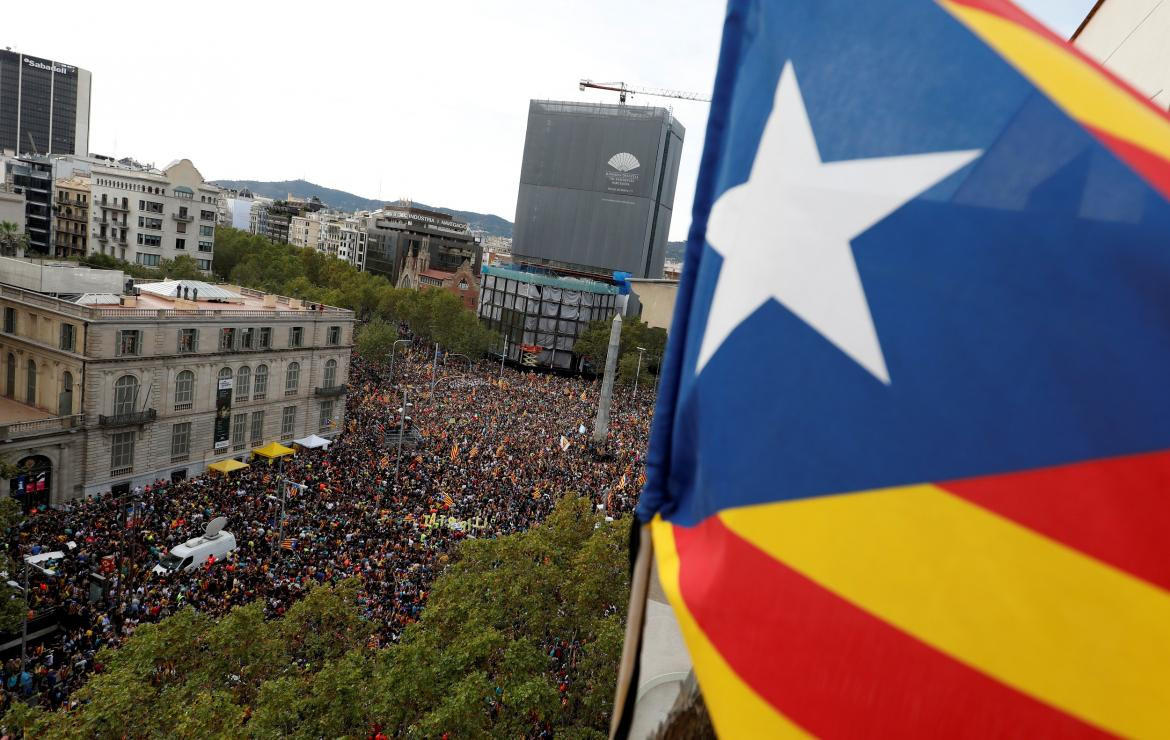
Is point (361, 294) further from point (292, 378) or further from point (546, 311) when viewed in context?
point (292, 378)

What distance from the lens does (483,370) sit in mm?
75938

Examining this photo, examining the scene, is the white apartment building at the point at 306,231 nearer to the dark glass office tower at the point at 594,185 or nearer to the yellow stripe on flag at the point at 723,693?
the dark glass office tower at the point at 594,185

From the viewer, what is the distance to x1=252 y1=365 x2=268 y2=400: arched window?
135 ft

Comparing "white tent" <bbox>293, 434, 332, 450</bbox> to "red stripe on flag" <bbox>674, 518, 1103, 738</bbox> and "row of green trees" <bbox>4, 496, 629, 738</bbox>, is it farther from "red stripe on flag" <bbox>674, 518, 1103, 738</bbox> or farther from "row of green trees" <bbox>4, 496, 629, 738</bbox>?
"red stripe on flag" <bbox>674, 518, 1103, 738</bbox>

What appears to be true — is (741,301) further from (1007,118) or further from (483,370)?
(483,370)

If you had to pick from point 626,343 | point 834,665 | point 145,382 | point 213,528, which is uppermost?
point 834,665

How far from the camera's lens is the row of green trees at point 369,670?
1374 cm

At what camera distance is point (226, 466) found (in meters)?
37.2

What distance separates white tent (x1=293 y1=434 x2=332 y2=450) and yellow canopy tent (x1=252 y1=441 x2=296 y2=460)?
64.7 inches

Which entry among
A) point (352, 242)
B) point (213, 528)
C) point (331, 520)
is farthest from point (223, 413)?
point (352, 242)

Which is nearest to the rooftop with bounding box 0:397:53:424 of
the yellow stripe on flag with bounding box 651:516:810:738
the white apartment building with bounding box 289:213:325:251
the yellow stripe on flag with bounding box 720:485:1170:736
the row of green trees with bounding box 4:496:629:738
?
the row of green trees with bounding box 4:496:629:738

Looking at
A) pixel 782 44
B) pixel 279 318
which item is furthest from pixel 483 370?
pixel 782 44

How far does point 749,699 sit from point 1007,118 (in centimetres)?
280

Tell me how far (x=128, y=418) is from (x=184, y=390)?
3434 millimetres
